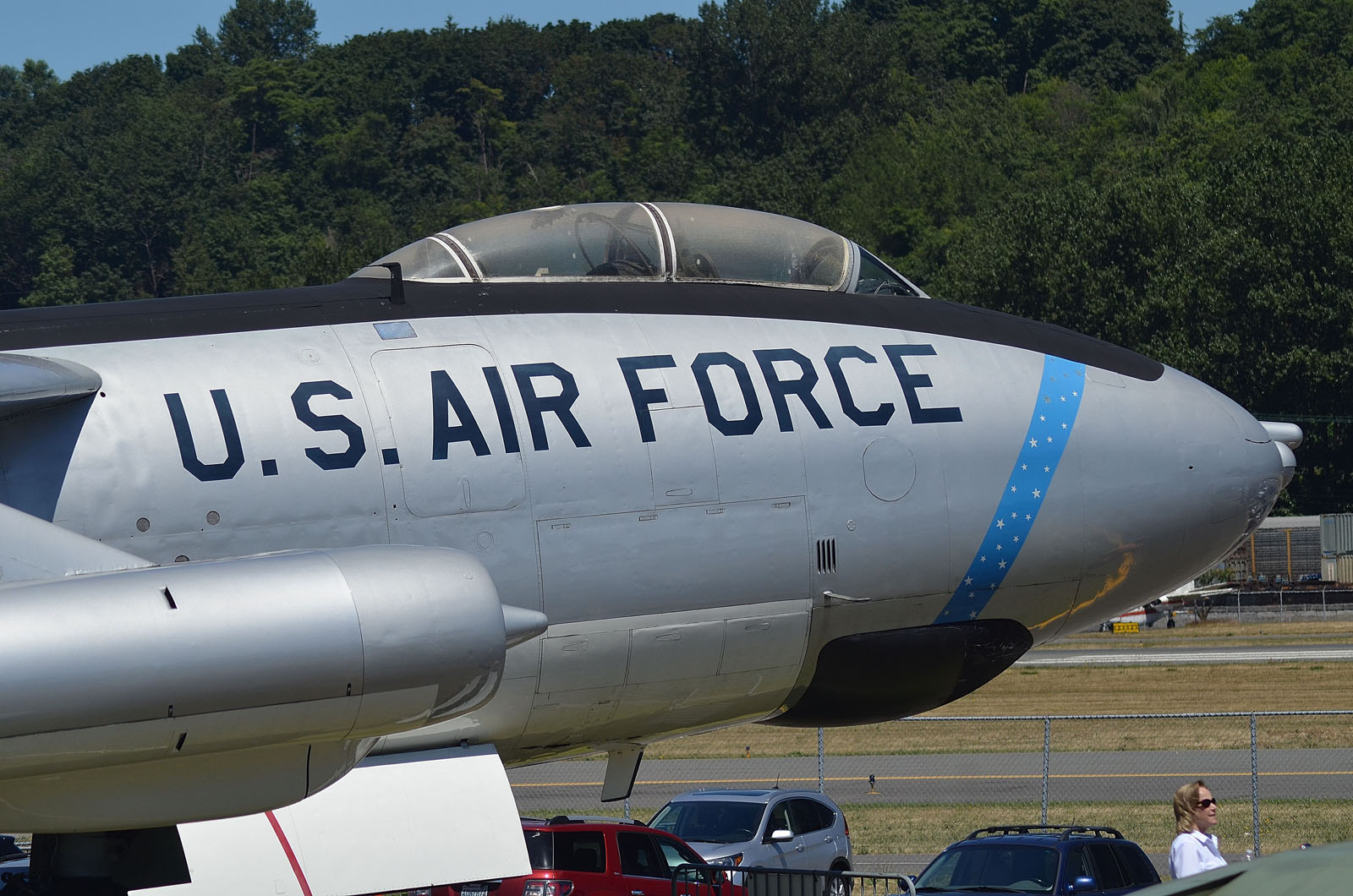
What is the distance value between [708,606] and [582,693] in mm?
822

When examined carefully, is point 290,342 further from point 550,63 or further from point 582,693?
point 550,63

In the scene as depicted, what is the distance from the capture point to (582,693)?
880 cm

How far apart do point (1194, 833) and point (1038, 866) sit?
5253 mm

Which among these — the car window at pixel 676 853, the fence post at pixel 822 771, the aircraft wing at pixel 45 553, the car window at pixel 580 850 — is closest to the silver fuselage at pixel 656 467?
→ the aircraft wing at pixel 45 553

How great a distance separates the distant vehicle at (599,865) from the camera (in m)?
17.4

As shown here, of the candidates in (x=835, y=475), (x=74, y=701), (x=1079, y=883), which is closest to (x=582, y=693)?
(x=835, y=475)

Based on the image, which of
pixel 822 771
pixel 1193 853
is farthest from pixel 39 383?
pixel 822 771

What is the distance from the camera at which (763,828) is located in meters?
20.5

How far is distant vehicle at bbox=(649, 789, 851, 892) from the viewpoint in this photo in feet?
66.7

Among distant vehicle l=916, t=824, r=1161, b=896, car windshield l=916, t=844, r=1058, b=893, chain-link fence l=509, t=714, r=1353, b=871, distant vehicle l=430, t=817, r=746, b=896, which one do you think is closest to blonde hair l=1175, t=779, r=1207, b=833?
distant vehicle l=916, t=824, r=1161, b=896

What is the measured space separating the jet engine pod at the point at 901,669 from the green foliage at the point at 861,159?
5923 cm

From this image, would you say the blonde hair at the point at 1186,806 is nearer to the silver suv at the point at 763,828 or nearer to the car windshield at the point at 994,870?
the car windshield at the point at 994,870

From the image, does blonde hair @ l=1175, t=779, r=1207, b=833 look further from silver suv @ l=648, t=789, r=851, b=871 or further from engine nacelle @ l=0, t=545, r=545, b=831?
silver suv @ l=648, t=789, r=851, b=871

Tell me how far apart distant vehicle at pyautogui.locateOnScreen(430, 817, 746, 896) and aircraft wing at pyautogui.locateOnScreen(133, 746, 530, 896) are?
30.1ft
